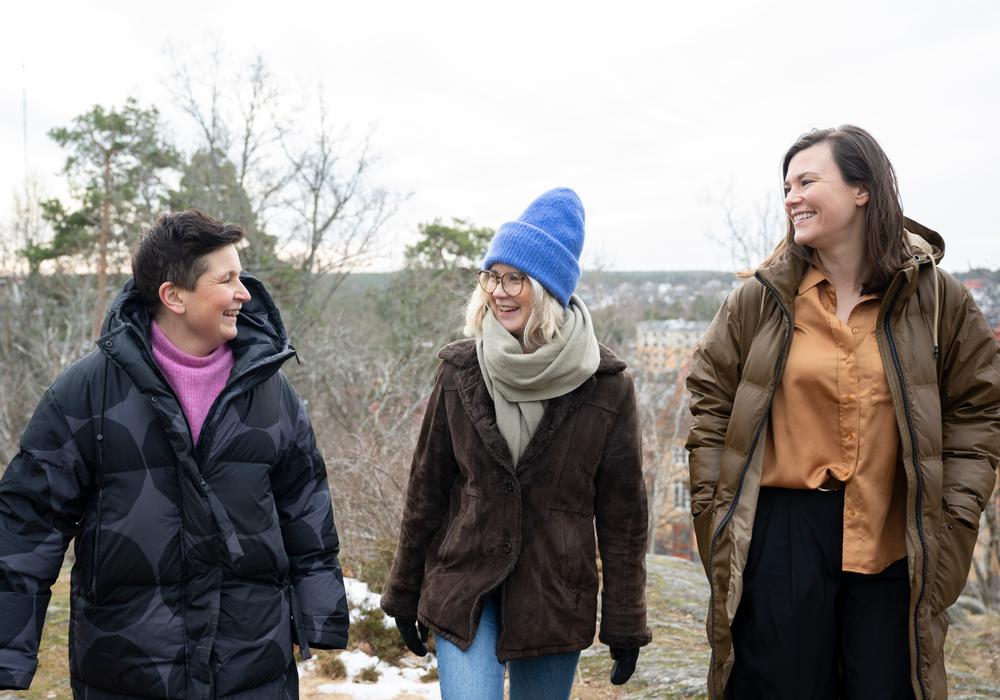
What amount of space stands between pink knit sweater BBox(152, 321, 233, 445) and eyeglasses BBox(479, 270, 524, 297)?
33.6 inches

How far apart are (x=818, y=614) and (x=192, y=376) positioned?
1909 millimetres

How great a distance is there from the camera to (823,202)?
262cm

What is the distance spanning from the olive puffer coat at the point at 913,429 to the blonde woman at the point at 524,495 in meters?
0.26

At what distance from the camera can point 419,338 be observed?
73.4 ft

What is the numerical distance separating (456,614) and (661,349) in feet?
70.8

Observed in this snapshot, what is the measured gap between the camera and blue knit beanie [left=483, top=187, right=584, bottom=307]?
2.80 meters

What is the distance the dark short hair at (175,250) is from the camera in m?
2.50

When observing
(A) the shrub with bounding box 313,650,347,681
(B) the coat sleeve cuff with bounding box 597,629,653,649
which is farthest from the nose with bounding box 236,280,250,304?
(A) the shrub with bounding box 313,650,347,681

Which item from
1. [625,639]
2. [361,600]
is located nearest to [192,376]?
[625,639]

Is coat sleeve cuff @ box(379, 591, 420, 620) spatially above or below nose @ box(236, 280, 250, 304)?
below

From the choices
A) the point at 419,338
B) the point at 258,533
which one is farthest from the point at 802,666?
the point at 419,338

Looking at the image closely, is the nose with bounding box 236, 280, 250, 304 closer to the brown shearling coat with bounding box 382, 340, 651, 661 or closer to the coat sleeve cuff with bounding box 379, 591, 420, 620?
the brown shearling coat with bounding box 382, 340, 651, 661

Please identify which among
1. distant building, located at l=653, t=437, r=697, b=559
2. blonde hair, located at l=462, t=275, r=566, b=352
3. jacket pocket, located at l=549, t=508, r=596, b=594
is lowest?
distant building, located at l=653, t=437, r=697, b=559

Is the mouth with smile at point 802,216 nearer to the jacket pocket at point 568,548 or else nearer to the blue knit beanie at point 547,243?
the blue knit beanie at point 547,243
